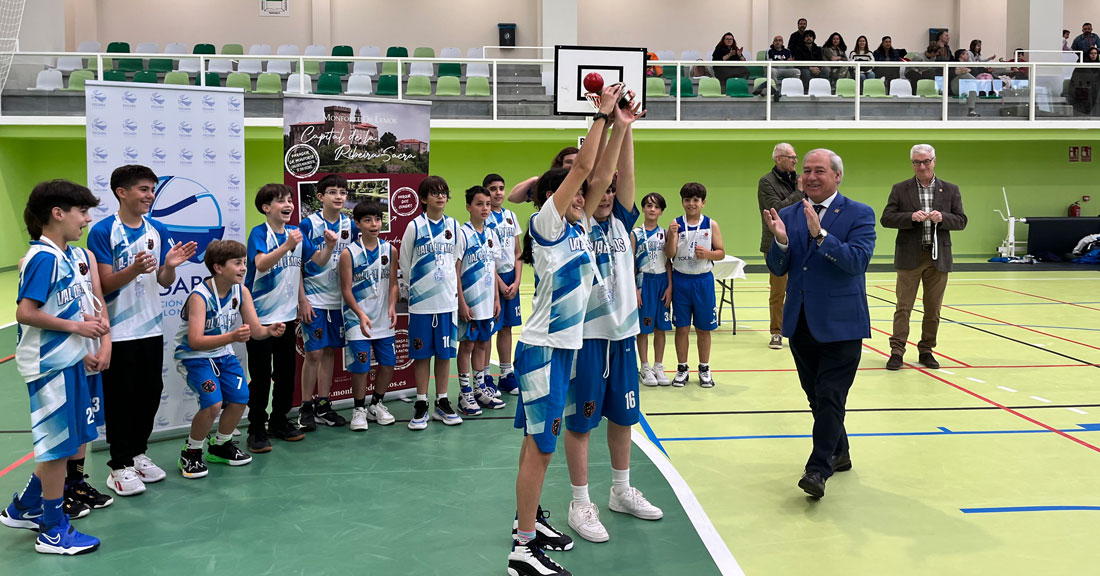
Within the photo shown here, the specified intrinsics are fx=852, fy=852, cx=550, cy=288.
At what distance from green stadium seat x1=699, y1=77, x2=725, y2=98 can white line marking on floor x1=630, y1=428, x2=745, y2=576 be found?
12.4 metres

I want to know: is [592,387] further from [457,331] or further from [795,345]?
[457,331]

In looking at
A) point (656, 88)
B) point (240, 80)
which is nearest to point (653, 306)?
point (656, 88)

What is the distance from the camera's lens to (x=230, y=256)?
4.97 m

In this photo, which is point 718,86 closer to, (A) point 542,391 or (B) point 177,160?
(B) point 177,160

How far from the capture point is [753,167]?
19.0 metres

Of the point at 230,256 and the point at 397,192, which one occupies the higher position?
the point at 397,192

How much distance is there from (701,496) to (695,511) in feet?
0.95

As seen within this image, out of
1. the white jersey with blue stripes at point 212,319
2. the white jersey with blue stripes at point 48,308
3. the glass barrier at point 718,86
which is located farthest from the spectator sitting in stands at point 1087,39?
the white jersey with blue stripes at point 48,308

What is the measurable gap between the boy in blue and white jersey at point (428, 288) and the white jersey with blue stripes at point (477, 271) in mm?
236

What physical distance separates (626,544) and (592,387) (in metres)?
0.80

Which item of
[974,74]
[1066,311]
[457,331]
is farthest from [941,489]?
[974,74]

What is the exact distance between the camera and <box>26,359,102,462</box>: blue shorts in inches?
154

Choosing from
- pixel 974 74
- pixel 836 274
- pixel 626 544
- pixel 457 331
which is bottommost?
pixel 626 544

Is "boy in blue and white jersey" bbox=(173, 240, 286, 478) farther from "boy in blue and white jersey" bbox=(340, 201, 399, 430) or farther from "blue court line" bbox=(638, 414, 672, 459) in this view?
"blue court line" bbox=(638, 414, 672, 459)
